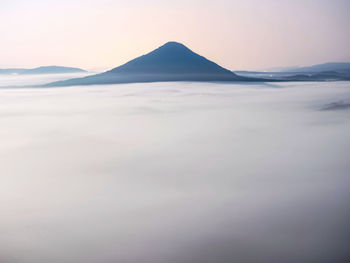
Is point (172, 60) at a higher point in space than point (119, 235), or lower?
higher

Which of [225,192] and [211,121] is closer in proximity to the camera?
[225,192]

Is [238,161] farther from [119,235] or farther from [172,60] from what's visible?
[172,60]

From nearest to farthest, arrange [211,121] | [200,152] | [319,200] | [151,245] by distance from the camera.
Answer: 1. [151,245]
2. [319,200]
3. [200,152]
4. [211,121]

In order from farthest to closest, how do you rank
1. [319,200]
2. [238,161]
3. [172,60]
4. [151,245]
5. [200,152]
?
[172,60] → [200,152] → [238,161] → [319,200] → [151,245]

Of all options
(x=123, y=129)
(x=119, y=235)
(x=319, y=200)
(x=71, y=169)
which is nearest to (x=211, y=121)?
(x=123, y=129)

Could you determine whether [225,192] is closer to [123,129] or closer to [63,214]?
[63,214]

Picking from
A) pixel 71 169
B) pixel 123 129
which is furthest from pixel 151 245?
pixel 123 129

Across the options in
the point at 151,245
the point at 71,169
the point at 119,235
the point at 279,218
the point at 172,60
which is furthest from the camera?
the point at 172,60
